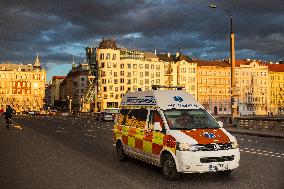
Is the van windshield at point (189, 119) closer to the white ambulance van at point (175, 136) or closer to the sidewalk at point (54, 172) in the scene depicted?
the white ambulance van at point (175, 136)

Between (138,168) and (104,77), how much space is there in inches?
4321

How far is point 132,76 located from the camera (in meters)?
125

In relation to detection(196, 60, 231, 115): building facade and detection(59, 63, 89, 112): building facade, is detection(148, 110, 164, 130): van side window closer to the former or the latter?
detection(196, 60, 231, 115): building facade

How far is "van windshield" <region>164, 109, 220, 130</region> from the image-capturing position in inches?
392

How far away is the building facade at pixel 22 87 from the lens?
169 meters

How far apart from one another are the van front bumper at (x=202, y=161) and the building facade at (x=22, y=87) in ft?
539

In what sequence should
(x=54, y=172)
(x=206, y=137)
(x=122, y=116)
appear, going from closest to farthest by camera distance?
(x=206, y=137) → (x=54, y=172) → (x=122, y=116)

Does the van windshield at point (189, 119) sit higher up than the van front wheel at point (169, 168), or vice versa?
the van windshield at point (189, 119)

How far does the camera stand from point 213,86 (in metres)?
133

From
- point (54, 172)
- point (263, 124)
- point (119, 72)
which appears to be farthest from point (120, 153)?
point (119, 72)

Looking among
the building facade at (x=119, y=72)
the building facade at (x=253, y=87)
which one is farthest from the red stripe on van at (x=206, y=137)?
the building facade at (x=253, y=87)

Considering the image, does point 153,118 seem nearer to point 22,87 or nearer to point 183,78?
point 183,78

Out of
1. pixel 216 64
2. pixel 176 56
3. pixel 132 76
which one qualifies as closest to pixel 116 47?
pixel 132 76

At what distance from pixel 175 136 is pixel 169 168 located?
0.80 meters
